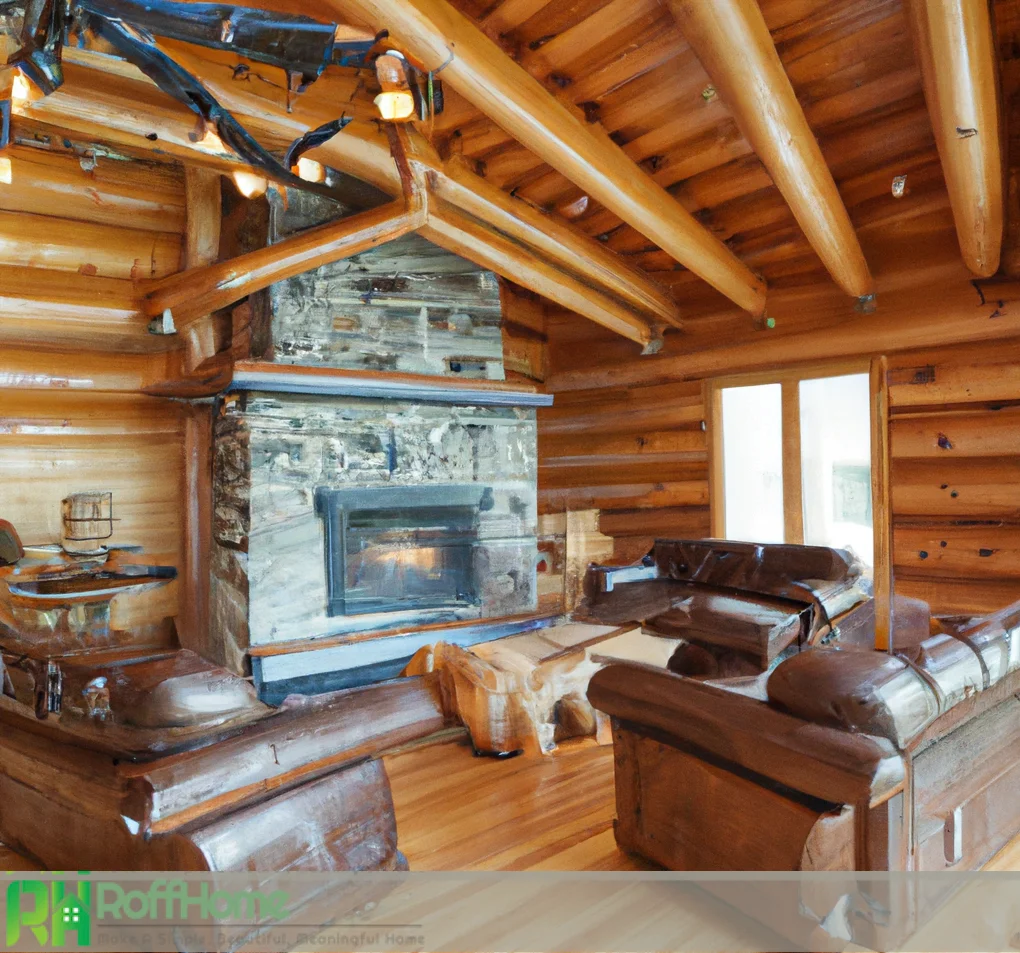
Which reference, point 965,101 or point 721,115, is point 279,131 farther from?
point 965,101

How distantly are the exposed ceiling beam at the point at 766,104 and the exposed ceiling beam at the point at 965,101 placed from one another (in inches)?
19.1

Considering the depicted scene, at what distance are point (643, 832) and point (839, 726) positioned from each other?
909 mm

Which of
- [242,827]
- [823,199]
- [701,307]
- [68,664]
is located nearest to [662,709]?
[242,827]

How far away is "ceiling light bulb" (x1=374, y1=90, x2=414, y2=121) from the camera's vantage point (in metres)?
2.56

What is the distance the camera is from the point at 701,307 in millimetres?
5184

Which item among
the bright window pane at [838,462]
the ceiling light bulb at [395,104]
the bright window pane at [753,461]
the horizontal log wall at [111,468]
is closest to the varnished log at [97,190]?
the horizontal log wall at [111,468]

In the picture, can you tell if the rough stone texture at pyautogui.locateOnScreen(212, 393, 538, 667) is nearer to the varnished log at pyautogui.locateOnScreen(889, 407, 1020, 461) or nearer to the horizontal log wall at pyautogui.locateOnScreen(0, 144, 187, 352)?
the horizontal log wall at pyautogui.locateOnScreen(0, 144, 187, 352)

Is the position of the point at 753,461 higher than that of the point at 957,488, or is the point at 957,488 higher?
the point at 753,461

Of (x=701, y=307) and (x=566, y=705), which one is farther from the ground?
(x=701, y=307)

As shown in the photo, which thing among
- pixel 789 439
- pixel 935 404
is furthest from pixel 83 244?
pixel 935 404

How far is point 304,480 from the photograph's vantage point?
430 cm

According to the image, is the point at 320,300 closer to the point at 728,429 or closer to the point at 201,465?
the point at 201,465

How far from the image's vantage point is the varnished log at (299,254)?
12.2ft

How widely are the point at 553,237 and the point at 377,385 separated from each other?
4.61 feet
